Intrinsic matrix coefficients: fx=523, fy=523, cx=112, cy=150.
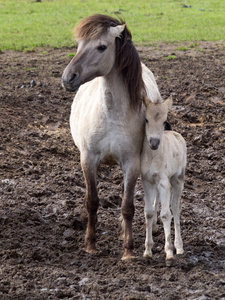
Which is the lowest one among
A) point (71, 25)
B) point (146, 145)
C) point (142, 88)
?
point (71, 25)

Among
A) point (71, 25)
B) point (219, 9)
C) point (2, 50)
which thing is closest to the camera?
point (2, 50)

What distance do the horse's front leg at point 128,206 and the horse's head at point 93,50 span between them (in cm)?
109

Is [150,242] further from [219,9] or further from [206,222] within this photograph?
[219,9]

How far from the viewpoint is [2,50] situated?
1609 centimetres

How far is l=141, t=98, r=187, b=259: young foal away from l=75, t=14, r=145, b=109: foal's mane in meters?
0.18

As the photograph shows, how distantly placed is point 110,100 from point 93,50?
1.93 feet

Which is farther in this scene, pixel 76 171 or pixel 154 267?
pixel 76 171

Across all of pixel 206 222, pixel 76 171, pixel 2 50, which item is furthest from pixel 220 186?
pixel 2 50

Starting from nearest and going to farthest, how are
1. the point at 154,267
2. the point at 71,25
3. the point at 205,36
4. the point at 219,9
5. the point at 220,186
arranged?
the point at 154,267
the point at 220,186
the point at 205,36
the point at 71,25
the point at 219,9

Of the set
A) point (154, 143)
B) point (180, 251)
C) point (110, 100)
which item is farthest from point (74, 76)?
point (180, 251)

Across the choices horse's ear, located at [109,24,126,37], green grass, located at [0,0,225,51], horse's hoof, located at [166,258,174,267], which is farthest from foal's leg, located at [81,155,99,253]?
green grass, located at [0,0,225,51]

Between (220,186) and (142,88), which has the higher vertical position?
(142,88)

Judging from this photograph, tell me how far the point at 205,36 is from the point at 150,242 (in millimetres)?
14030

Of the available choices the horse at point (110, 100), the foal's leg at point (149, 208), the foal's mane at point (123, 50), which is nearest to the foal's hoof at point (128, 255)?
the horse at point (110, 100)
